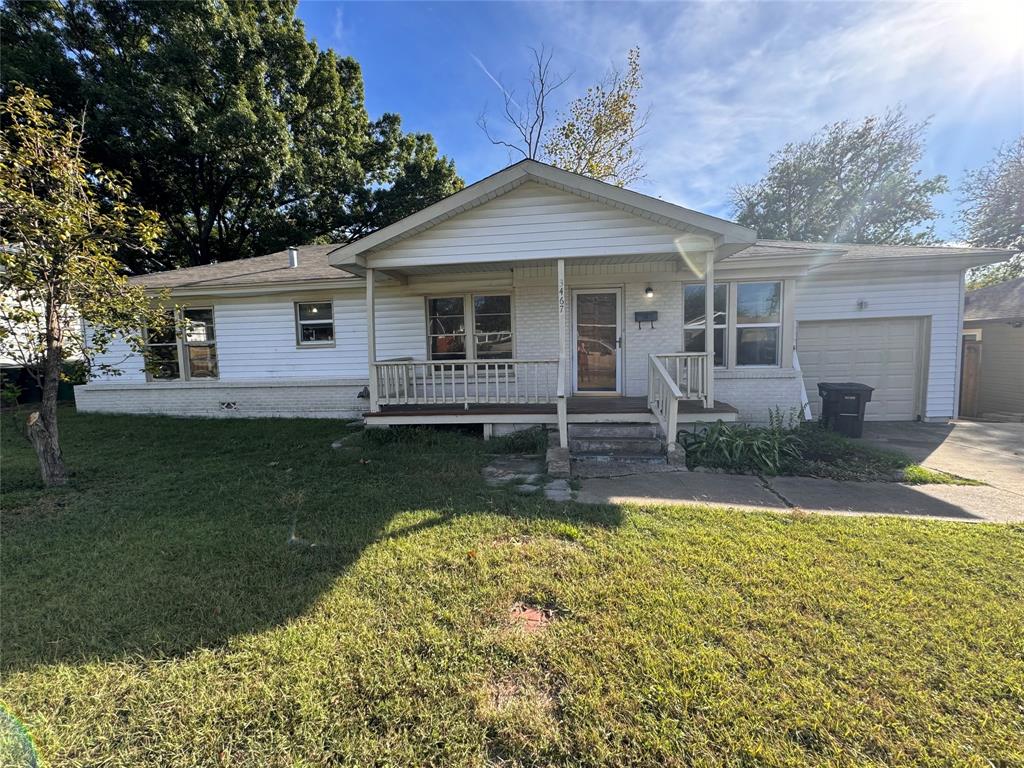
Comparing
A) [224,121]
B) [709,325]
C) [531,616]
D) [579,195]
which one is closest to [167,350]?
[224,121]

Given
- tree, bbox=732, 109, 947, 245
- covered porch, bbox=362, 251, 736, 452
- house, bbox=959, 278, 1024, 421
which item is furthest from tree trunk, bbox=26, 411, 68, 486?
tree, bbox=732, 109, 947, 245

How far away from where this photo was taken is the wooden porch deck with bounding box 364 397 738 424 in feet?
20.8

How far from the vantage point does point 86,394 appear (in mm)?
10320

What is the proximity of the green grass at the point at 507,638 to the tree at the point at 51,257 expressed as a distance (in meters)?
1.86

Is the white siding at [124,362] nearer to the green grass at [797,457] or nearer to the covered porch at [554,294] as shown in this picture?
the covered porch at [554,294]

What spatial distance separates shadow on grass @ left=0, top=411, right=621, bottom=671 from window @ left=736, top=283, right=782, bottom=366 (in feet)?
17.7

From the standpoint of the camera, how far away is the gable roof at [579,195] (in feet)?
19.4

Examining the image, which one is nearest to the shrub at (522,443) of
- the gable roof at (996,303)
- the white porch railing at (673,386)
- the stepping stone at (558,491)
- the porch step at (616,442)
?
the porch step at (616,442)

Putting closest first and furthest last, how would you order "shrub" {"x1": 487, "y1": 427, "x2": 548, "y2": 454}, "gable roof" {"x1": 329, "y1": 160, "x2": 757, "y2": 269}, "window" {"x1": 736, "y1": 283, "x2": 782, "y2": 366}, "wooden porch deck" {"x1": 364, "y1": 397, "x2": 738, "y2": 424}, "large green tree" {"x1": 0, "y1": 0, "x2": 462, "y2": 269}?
"gable roof" {"x1": 329, "y1": 160, "x2": 757, "y2": 269} < "wooden porch deck" {"x1": 364, "y1": 397, "x2": 738, "y2": 424} < "shrub" {"x1": 487, "y1": 427, "x2": 548, "y2": 454} < "window" {"x1": 736, "y1": 283, "x2": 782, "y2": 366} < "large green tree" {"x1": 0, "y1": 0, "x2": 462, "y2": 269}

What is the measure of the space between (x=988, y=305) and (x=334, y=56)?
25068mm

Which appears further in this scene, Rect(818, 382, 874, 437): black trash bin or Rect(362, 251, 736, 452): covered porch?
Rect(818, 382, 874, 437): black trash bin

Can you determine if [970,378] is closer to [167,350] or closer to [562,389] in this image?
[562,389]

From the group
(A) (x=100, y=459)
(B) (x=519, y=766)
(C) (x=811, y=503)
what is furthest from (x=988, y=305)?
(A) (x=100, y=459)

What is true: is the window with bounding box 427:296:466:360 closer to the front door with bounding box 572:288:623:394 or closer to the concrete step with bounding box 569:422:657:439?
the front door with bounding box 572:288:623:394
